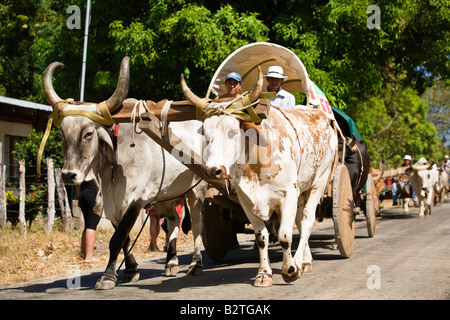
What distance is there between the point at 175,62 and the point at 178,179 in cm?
727

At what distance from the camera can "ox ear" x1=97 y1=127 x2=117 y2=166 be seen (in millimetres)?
6598

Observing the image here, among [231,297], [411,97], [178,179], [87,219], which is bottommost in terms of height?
[231,297]

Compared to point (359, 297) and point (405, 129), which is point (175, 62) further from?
point (405, 129)

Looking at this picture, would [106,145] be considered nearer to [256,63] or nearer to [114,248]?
[114,248]

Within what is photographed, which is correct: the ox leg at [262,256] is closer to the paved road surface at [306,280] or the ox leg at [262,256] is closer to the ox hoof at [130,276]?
the paved road surface at [306,280]

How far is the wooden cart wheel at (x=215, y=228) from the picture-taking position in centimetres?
870

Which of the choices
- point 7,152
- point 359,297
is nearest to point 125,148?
point 359,297

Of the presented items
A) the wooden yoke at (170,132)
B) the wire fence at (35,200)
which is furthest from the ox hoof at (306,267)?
the wire fence at (35,200)

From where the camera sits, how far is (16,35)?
27.0 metres

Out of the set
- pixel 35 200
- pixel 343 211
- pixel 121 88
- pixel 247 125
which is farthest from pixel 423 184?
pixel 121 88

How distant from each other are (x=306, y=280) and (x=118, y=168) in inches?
101

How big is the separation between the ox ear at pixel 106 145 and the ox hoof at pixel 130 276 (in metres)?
1.41

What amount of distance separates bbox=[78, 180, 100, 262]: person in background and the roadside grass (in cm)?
24

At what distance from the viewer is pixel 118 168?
695cm
